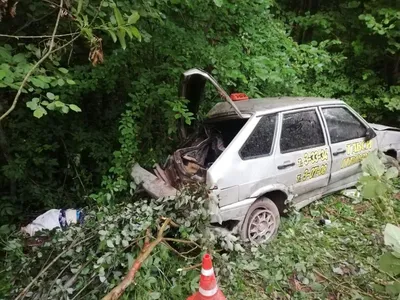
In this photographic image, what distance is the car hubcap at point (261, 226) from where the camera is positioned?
144 inches

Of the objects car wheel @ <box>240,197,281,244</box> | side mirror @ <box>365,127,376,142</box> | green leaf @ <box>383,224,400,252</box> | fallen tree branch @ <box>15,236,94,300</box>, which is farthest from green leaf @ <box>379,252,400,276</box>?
side mirror @ <box>365,127,376,142</box>

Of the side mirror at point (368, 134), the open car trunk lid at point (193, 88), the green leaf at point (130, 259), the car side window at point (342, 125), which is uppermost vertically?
the open car trunk lid at point (193, 88)

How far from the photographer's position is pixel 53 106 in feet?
7.15

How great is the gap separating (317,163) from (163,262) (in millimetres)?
2232

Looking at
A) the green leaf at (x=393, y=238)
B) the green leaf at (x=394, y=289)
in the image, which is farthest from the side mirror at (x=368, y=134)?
the green leaf at (x=393, y=238)

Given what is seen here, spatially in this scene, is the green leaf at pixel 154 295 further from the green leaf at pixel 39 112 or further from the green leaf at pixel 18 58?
the green leaf at pixel 18 58

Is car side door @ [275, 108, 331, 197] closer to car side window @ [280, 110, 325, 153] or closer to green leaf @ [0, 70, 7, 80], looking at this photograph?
car side window @ [280, 110, 325, 153]

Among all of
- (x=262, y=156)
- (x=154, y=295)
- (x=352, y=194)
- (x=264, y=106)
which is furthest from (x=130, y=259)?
(x=352, y=194)

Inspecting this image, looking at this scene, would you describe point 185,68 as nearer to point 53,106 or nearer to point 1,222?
point 53,106

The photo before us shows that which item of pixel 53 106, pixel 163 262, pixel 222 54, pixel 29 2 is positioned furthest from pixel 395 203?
pixel 29 2

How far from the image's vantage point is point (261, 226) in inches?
146

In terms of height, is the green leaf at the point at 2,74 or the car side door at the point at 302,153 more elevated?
the green leaf at the point at 2,74

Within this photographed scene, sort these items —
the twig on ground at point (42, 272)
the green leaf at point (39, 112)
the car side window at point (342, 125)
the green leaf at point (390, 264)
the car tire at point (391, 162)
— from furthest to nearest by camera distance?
1. the car tire at point (391, 162)
2. the car side window at point (342, 125)
3. the twig on ground at point (42, 272)
4. the green leaf at point (390, 264)
5. the green leaf at point (39, 112)

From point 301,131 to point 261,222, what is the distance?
1.14 meters
